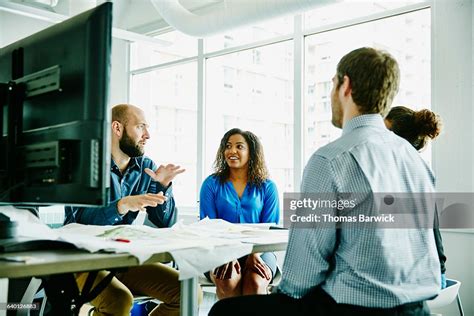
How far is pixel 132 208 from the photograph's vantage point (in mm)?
1940

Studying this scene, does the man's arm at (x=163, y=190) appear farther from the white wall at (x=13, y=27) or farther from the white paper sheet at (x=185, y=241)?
the white wall at (x=13, y=27)

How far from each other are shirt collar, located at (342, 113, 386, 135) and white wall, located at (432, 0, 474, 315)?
2.20 m

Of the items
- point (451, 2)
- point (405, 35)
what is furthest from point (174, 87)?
point (451, 2)

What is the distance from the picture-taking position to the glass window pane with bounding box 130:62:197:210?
5.60m

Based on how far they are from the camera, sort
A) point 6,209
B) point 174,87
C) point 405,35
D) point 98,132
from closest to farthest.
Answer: point 98,132 → point 6,209 → point 405,35 → point 174,87

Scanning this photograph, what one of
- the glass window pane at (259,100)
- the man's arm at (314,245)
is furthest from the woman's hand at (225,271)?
the glass window pane at (259,100)

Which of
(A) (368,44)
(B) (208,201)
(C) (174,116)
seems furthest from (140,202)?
(C) (174,116)

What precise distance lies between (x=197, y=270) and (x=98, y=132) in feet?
1.63

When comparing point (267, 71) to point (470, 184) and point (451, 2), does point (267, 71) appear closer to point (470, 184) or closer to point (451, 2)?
point (451, 2)

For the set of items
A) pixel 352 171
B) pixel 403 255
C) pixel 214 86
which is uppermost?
pixel 214 86

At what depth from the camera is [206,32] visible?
4316 mm

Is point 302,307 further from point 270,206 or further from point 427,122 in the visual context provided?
point 270,206

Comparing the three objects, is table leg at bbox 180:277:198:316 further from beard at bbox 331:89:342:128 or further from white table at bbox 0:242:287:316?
beard at bbox 331:89:342:128

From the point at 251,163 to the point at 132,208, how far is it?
4.44 feet
